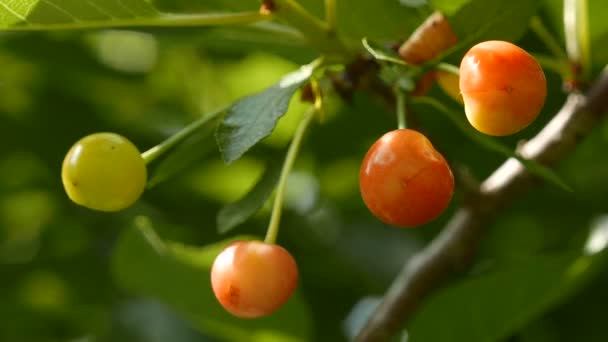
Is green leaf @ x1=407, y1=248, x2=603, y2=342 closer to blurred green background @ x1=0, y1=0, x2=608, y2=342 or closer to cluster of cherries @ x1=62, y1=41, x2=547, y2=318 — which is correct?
blurred green background @ x1=0, y1=0, x2=608, y2=342

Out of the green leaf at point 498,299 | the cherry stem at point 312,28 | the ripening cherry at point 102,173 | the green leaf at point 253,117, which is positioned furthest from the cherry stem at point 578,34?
the ripening cherry at point 102,173

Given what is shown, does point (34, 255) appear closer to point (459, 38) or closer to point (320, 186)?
point (320, 186)

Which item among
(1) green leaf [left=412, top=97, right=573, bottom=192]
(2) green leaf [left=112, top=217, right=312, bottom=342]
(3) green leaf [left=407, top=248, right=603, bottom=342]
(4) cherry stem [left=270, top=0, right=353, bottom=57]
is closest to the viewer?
(1) green leaf [left=412, top=97, right=573, bottom=192]

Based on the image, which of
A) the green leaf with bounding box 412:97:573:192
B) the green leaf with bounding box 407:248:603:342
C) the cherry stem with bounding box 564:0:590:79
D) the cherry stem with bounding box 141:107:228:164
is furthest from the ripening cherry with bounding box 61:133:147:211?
the cherry stem with bounding box 564:0:590:79

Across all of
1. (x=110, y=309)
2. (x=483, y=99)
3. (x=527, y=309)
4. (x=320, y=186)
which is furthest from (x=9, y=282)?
(x=483, y=99)

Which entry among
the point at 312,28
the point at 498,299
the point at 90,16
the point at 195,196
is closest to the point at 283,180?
the point at 312,28

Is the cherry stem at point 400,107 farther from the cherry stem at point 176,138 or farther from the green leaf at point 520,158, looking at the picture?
the cherry stem at point 176,138
